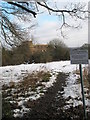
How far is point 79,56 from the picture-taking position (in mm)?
3275

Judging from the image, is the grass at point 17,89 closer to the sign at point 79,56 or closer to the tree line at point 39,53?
the tree line at point 39,53

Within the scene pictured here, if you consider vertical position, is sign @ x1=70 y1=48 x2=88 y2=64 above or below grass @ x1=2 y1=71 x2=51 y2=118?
above

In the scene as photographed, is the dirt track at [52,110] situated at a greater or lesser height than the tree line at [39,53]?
lesser

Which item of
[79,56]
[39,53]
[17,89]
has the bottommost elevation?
[17,89]

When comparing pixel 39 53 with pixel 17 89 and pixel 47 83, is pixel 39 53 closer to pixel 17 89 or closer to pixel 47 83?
pixel 47 83

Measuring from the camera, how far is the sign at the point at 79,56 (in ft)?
10.6

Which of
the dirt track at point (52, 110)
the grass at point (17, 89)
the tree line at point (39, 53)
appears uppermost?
the tree line at point (39, 53)

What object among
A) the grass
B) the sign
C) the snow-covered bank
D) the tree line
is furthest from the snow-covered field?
the sign

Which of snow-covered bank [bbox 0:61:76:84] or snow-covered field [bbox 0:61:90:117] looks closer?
snow-covered field [bbox 0:61:90:117]

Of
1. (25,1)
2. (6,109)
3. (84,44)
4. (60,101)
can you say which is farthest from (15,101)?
(25,1)

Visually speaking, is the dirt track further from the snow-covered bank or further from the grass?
the snow-covered bank

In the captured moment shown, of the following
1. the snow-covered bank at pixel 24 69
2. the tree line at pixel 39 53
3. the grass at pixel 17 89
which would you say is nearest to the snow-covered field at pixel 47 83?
the snow-covered bank at pixel 24 69

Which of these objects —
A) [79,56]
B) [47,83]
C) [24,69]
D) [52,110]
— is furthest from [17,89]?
[24,69]

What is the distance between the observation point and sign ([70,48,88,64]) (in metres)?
3.24
